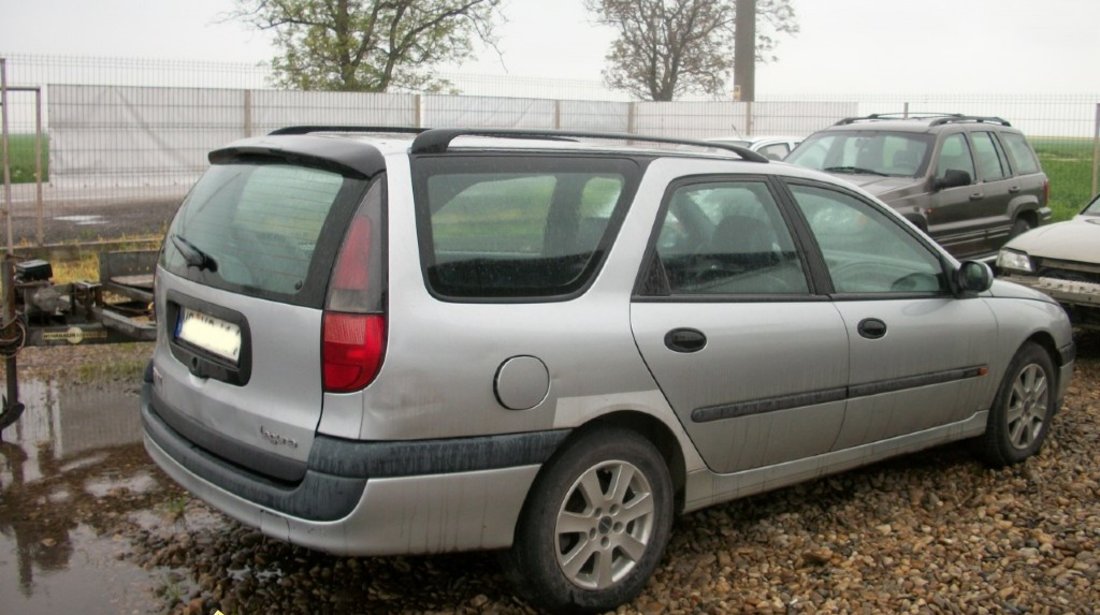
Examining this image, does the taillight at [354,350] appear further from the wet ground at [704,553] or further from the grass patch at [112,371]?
the grass patch at [112,371]

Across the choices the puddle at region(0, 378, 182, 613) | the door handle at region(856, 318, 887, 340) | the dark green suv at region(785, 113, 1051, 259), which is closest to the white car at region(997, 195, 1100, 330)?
the dark green suv at region(785, 113, 1051, 259)

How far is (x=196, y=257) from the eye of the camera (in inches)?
151

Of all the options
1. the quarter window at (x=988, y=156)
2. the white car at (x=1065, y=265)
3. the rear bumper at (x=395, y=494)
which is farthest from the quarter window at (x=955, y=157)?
the rear bumper at (x=395, y=494)

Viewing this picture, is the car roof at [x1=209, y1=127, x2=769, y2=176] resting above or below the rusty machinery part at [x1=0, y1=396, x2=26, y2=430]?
→ above

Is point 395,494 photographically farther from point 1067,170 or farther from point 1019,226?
point 1067,170

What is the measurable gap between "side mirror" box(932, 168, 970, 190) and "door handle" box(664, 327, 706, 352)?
6851 millimetres

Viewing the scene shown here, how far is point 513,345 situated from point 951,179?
772 cm

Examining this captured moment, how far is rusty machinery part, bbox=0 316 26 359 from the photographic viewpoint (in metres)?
5.55

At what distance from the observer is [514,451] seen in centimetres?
342

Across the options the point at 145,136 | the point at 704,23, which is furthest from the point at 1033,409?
the point at 704,23

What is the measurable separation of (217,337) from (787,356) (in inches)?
81.3

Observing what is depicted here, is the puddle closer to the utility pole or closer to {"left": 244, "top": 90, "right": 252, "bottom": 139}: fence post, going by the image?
{"left": 244, "top": 90, "right": 252, "bottom": 139}: fence post

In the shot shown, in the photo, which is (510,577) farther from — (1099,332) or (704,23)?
(704,23)

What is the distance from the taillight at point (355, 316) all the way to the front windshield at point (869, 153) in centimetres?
783
